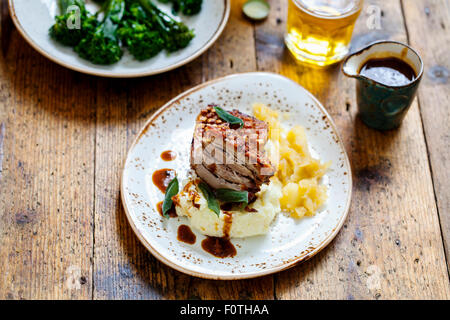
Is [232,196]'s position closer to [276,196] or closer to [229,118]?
[276,196]

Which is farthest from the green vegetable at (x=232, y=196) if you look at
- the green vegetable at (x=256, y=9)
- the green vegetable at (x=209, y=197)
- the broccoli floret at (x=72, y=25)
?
the green vegetable at (x=256, y=9)

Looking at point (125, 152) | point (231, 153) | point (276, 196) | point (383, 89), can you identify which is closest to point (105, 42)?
point (125, 152)

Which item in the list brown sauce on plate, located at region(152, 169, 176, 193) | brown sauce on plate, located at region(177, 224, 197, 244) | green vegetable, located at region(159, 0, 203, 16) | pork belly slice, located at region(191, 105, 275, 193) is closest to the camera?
pork belly slice, located at region(191, 105, 275, 193)

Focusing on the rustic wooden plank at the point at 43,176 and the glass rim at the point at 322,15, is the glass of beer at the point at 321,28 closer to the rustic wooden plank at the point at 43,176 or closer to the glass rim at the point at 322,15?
the glass rim at the point at 322,15

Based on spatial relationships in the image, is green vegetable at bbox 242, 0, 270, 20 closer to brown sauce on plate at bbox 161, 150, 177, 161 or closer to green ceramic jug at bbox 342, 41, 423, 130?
green ceramic jug at bbox 342, 41, 423, 130

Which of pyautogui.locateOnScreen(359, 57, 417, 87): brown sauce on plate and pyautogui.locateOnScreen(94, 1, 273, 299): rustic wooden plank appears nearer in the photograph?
pyautogui.locateOnScreen(94, 1, 273, 299): rustic wooden plank

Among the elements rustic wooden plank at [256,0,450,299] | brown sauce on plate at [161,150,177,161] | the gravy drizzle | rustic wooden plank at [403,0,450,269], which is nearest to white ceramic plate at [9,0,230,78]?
rustic wooden plank at [256,0,450,299]
